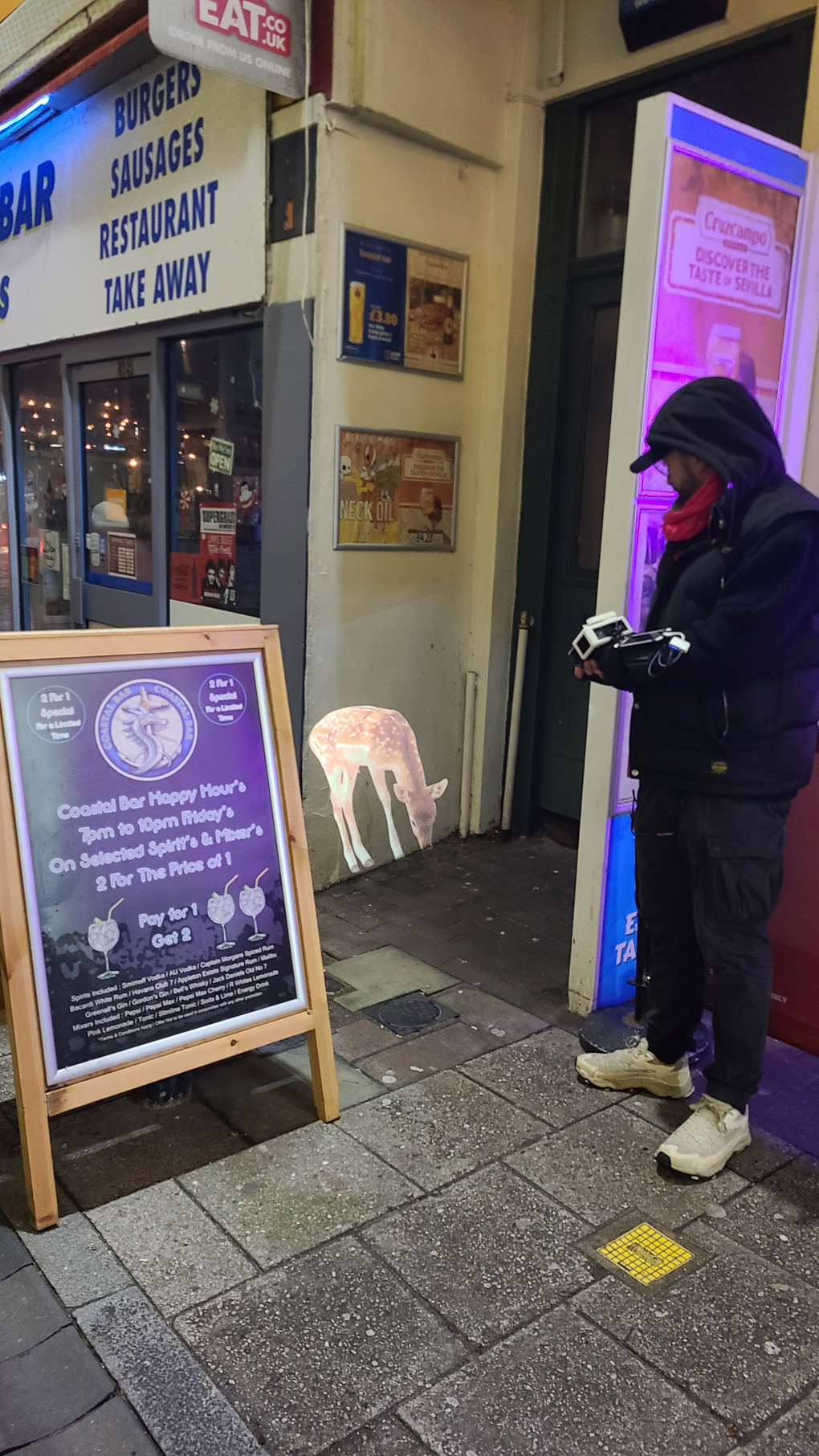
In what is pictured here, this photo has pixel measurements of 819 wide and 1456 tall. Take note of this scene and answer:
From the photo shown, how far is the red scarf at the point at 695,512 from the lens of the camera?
2717mm

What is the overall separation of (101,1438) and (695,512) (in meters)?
2.53

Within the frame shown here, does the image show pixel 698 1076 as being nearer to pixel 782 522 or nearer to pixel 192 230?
pixel 782 522

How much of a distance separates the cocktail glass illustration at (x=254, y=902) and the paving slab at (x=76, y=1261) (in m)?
0.85

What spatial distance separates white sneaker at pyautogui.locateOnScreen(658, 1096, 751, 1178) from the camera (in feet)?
9.14

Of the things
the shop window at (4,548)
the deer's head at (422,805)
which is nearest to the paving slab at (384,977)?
the deer's head at (422,805)

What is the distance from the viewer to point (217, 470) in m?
5.38

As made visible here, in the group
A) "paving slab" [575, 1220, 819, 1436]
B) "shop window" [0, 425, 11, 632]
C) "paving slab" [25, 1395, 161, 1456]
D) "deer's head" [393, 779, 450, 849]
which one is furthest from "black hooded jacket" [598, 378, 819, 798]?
"shop window" [0, 425, 11, 632]

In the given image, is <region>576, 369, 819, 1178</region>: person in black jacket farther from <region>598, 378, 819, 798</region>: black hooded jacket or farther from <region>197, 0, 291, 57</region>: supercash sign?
<region>197, 0, 291, 57</region>: supercash sign

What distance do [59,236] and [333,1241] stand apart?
6218 millimetres

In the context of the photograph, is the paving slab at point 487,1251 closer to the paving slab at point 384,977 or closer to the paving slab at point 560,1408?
the paving slab at point 560,1408

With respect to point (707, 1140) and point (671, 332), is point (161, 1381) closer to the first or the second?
point (707, 1140)

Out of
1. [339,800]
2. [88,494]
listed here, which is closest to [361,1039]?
[339,800]

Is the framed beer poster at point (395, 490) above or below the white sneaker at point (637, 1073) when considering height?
above

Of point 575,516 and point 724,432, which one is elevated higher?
point 724,432
